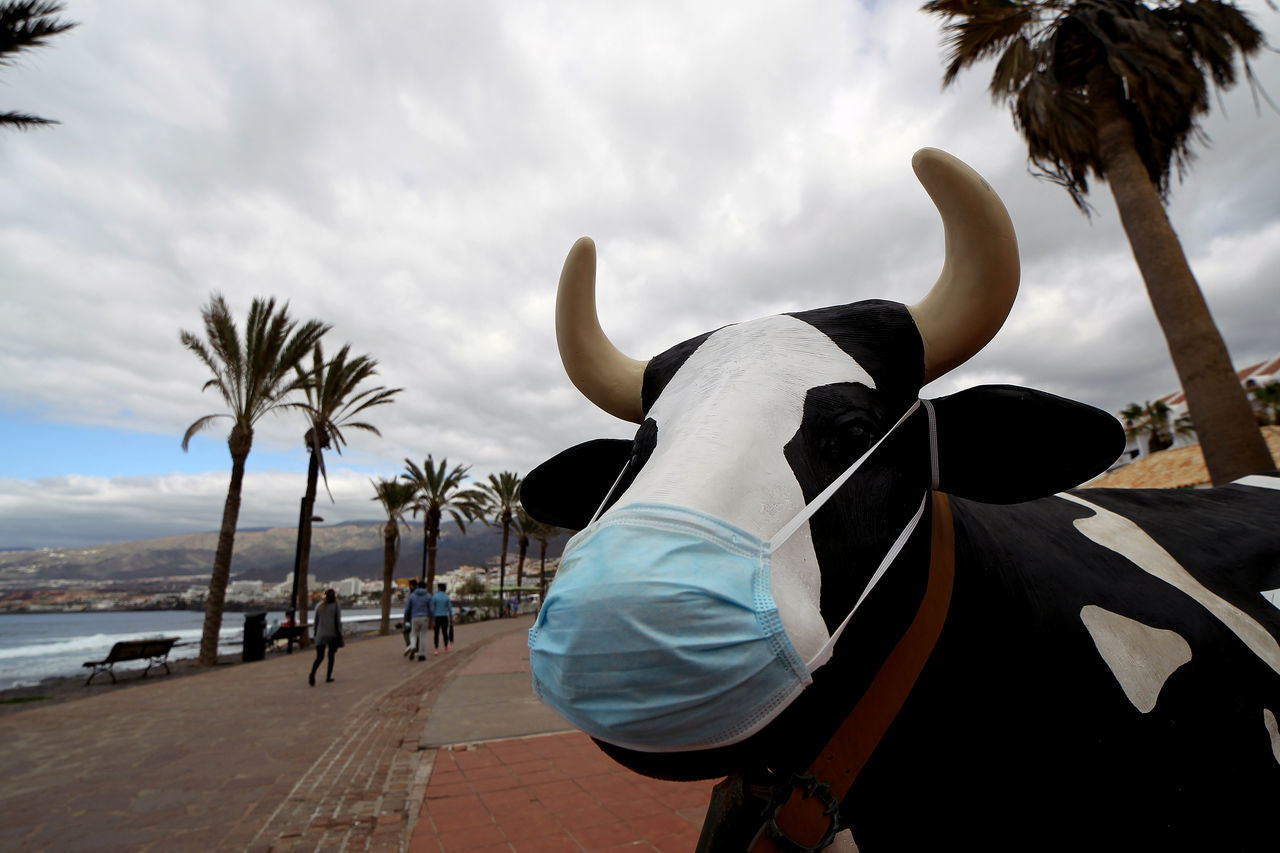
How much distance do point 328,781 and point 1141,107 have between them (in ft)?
37.8

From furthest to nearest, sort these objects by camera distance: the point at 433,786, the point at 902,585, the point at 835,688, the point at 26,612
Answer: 1. the point at 26,612
2. the point at 433,786
3. the point at 902,585
4. the point at 835,688

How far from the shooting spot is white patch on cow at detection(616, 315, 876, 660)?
3.33ft

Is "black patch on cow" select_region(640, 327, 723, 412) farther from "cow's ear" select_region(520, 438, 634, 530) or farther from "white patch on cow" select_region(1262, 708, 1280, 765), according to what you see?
"white patch on cow" select_region(1262, 708, 1280, 765)

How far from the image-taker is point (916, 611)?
4.50 feet

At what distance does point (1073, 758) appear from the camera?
147 centimetres

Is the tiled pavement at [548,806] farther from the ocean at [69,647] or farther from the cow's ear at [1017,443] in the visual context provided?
the ocean at [69,647]

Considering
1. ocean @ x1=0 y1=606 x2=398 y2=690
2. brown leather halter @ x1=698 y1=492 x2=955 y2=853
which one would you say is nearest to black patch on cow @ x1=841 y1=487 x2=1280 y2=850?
brown leather halter @ x1=698 y1=492 x2=955 y2=853

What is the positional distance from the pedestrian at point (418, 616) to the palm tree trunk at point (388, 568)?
8.87 m

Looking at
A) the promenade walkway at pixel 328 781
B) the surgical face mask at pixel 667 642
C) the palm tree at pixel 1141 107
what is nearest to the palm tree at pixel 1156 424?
the palm tree at pixel 1141 107

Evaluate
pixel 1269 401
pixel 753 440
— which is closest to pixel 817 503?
pixel 753 440

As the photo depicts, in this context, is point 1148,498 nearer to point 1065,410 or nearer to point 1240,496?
point 1240,496

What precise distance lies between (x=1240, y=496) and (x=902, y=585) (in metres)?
2.15

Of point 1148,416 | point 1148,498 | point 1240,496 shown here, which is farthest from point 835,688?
point 1148,416

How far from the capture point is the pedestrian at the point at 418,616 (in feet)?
40.8
